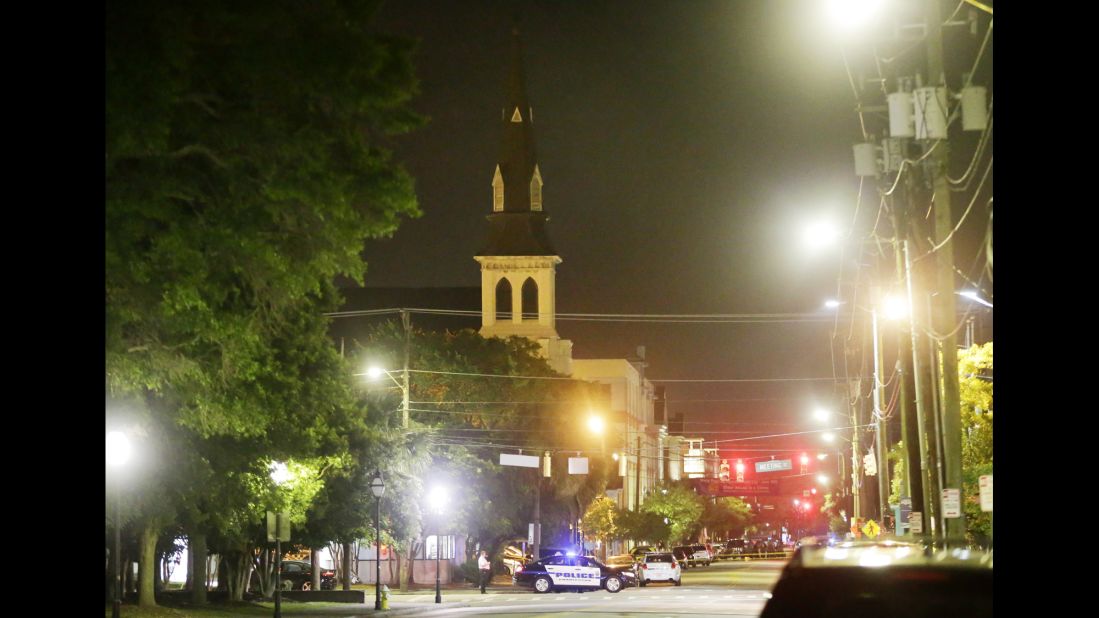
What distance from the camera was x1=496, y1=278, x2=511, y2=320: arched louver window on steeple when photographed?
400ft

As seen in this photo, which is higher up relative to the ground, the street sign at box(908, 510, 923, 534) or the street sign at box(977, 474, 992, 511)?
the street sign at box(977, 474, 992, 511)

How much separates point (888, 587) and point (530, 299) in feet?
370

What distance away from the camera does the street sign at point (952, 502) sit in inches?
996

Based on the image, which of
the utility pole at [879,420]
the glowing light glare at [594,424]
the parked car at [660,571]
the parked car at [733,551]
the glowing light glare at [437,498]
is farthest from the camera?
the parked car at [733,551]

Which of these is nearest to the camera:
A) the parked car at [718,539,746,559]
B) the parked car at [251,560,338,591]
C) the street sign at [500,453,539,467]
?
the parked car at [251,560,338,591]

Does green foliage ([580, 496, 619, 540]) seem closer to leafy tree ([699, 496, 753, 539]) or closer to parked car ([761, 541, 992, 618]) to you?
leafy tree ([699, 496, 753, 539])

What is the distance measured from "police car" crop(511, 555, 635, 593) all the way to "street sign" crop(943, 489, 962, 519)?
3074 cm

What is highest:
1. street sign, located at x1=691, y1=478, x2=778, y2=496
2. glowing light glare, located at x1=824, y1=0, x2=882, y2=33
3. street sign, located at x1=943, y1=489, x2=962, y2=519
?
glowing light glare, located at x1=824, y1=0, x2=882, y2=33

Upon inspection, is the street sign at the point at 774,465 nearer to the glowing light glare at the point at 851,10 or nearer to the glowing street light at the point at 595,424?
the glowing street light at the point at 595,424

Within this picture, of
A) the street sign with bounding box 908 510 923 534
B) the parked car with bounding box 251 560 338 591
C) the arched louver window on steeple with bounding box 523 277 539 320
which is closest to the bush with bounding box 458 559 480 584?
the parked car with bounding box 251 560 338 591

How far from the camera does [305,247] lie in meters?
20.2

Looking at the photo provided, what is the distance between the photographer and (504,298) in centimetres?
12194

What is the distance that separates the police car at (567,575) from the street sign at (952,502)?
101 ft

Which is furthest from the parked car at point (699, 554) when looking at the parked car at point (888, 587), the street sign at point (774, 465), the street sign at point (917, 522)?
the parked car at point (888, 587)
